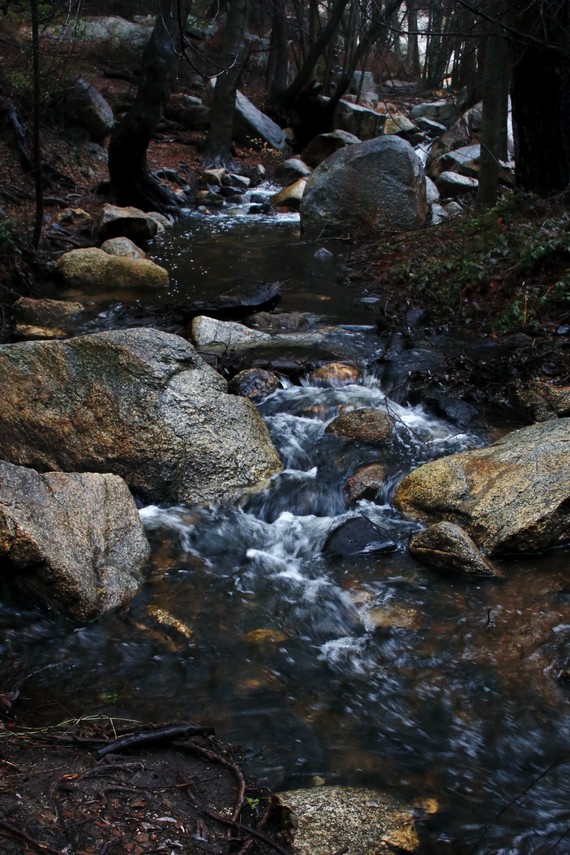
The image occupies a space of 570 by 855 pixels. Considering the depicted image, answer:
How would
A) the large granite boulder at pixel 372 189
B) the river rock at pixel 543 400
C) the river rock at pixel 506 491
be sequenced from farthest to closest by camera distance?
the large granite boulder at pixel 372 189
the river rock at pixel 543 400
the river rock at pixel 506 491

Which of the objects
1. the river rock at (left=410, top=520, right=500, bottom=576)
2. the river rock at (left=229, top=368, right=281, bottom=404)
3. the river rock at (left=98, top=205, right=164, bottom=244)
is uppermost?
Answer: the river rock at (left=98, top=205, right=164, bottom=244)

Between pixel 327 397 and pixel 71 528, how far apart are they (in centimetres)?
321

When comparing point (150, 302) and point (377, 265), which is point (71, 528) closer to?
point (150, 302)

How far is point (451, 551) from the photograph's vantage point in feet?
14.9

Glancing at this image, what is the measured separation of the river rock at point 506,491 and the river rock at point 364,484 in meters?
0.21

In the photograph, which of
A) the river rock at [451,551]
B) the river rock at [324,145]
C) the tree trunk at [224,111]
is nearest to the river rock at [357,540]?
the river rock at [451,551]

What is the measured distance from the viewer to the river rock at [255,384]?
22.5 ft

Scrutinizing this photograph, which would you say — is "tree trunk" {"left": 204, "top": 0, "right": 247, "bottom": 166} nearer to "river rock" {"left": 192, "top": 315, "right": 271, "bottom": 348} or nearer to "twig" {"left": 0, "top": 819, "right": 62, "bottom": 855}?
"river rock" {"left": 192, "top": 315, "right": 271, "bottom": 348}

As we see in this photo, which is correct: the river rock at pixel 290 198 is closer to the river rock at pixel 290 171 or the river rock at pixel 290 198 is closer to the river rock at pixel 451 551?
the river rock at pixel 290 171

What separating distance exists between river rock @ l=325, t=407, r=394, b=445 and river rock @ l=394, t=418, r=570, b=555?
81 cm

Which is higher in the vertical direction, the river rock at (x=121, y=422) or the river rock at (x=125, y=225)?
the river rock at (x=125, y=225)

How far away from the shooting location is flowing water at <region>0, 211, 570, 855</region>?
3090 mm

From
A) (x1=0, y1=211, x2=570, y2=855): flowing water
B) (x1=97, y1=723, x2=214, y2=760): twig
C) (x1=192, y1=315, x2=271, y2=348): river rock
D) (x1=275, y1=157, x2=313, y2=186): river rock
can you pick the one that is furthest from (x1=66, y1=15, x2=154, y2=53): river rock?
(x1=97, y1=723, x2=214, y2=760): twig

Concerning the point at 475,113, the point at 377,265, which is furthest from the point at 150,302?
the point at 475,113
